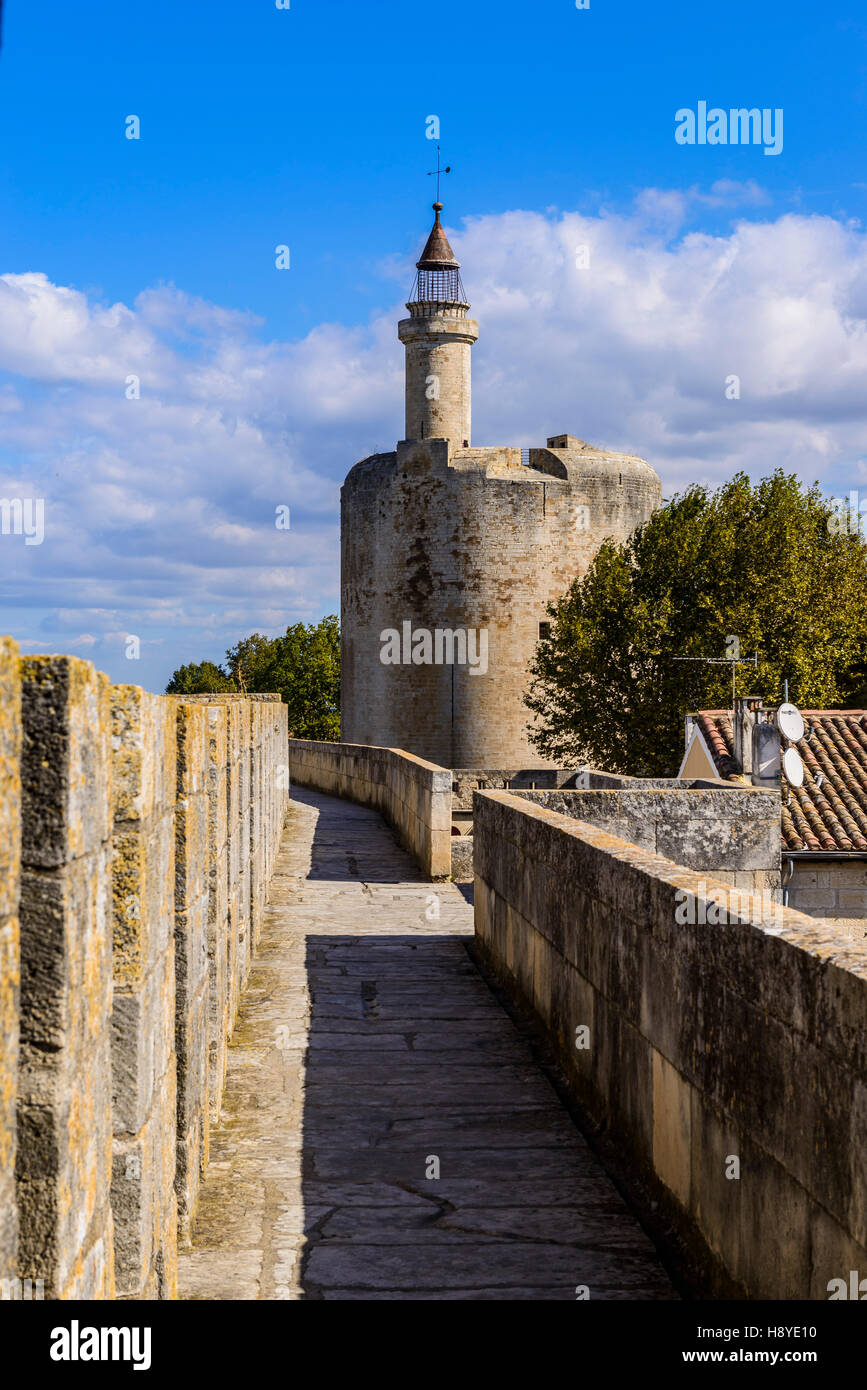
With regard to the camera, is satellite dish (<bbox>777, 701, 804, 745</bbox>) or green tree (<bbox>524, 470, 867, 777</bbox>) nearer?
satellite dish (<bbox>777, 701, 804, 745</bbox>)

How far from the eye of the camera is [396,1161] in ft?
15.5

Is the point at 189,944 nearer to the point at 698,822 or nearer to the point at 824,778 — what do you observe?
the point at 698,822

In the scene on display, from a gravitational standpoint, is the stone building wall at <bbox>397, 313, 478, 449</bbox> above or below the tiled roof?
above

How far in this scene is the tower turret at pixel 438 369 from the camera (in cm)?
3975

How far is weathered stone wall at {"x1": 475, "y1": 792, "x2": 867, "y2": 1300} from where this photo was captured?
2762mm

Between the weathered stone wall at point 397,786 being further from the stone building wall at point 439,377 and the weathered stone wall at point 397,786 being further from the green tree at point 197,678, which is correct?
the green tree at point 197,678

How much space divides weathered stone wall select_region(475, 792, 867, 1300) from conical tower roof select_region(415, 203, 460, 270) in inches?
1562

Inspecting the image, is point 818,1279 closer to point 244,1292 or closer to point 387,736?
point 244,1292

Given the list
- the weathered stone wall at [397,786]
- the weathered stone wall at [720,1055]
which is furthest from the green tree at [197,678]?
the weathered stone wall at [720,1055]

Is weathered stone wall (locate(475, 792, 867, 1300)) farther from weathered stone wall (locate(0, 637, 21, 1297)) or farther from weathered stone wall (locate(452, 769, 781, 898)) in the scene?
weathered stone wall (locate(452, 769, 781, 898))

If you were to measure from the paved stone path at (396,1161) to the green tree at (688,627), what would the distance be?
25435mm

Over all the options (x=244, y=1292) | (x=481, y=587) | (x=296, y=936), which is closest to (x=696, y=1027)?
(x=244, y=1292)

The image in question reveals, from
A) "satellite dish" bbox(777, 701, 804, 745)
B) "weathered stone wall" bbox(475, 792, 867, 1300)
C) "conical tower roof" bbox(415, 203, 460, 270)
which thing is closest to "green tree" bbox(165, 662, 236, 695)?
"conical tower roof" bbox(415, 203, 460, 270)

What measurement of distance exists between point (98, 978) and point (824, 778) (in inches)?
767
